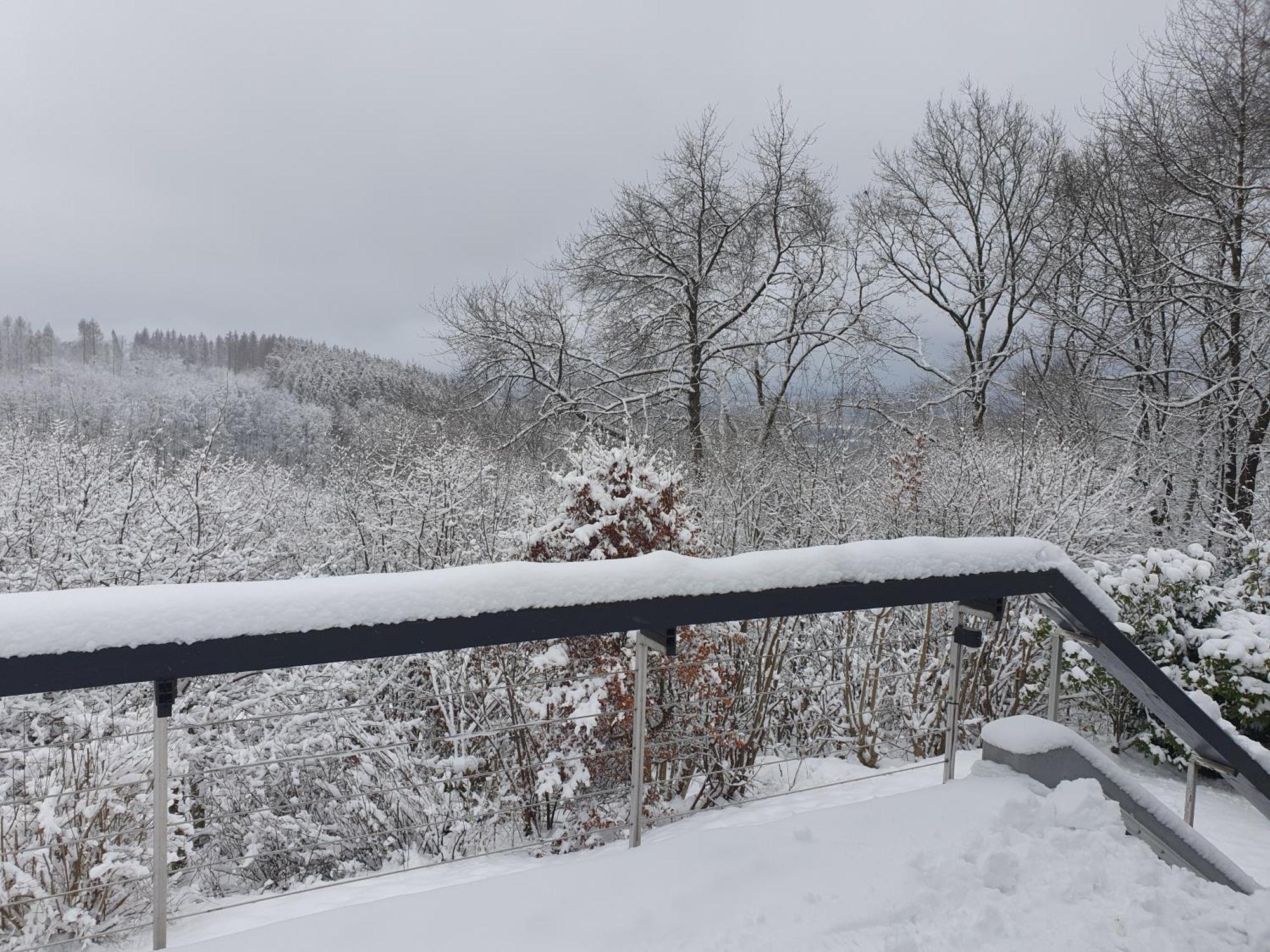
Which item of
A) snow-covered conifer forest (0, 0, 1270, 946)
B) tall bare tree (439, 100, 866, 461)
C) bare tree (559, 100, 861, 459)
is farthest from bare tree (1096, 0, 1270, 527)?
tall bare tree (439, 100, 866, 461)

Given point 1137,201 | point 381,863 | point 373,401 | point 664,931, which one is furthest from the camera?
point 373,401

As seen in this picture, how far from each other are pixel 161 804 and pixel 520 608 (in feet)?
3.24

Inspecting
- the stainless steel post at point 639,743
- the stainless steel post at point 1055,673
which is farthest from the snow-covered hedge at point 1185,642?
the stainless steel post at point 639,743

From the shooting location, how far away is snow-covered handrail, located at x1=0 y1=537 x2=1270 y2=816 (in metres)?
1.76

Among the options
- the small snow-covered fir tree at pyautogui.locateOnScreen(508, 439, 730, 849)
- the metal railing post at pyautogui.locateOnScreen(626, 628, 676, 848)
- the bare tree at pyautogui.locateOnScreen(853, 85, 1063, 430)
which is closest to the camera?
the metal railing post at pyautogui.locateOnScreen(626, 628, 676, 848)

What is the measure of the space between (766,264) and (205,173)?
26699 mm

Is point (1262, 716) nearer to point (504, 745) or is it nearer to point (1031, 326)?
point (504, 745)

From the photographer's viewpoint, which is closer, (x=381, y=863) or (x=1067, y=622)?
(x=1067, y=622)

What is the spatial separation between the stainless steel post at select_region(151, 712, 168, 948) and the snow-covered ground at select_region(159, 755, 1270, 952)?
19 centimetres

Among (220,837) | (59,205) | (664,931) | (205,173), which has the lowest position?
(220,837)

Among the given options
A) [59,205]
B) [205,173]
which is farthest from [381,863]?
[59,205]

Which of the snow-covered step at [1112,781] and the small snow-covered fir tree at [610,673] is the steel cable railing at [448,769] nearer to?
the small snow-covered fir tree at [610,673]

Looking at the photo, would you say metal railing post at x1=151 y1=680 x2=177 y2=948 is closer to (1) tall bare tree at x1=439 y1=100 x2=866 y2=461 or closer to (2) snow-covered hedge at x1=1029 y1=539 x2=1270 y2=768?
(2) snow-covered hedge at x1=1029 y1=539 x2=1270 y2=768

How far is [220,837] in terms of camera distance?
6.61 metres
